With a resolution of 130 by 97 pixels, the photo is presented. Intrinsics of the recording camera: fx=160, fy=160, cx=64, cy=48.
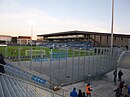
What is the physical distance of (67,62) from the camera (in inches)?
593

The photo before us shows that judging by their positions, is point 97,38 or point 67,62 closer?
point 67,62

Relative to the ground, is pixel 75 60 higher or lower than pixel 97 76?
higher

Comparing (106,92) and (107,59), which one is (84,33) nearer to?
(107,59)

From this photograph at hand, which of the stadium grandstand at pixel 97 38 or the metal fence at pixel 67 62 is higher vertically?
the stadium grandstand at pixel 97 38

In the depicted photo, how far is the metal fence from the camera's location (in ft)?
38.7

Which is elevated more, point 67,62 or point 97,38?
point 97,38

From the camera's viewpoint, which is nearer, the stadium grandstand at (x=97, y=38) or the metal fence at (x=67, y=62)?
the metal fence at (x=67, y=62)

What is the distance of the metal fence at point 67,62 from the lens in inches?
464

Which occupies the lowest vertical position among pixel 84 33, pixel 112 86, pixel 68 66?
pixel 112 86

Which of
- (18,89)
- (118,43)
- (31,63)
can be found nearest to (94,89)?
(31,63)

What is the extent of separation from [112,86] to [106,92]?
7.69ft

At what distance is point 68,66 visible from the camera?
15.2 m

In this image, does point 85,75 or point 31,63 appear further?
point 85,75

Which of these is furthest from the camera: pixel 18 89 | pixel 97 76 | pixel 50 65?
pixel 97 76
